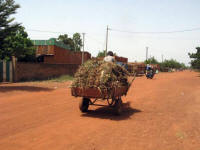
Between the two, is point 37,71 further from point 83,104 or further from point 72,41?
point 72,41

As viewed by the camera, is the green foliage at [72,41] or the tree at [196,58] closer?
the tree at [196,58]

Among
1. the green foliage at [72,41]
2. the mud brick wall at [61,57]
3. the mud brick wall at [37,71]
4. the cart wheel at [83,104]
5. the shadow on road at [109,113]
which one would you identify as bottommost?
the shadow on road at [109,113]

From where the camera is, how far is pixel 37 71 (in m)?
20.0

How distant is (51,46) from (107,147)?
2363 centimetres

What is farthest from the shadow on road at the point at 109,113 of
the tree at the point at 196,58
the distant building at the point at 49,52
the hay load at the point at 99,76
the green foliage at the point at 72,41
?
the green foliage at the point at 72,41

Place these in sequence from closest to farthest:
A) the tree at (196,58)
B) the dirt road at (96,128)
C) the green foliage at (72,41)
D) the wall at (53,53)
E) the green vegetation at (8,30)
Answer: the dirt road at (96,128)
the green vegetation at (8,30)
the wall at (53,53)
the tree at (196,58)
the green foliage at (72,41)

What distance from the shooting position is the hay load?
6.46m

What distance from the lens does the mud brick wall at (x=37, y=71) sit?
17.6m

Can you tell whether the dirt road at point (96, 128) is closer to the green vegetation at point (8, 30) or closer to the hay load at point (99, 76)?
the hay load at point (99, 76)

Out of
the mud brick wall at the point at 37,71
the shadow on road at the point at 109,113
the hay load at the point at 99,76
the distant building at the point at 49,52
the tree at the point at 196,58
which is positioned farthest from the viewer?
the tree at the point at 196,58

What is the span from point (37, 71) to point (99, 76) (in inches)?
577

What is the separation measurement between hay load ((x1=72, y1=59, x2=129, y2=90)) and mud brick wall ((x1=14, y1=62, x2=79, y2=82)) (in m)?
11.7

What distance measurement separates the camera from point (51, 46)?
26531 millimetres

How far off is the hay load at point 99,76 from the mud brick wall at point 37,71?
11671 millimetres
